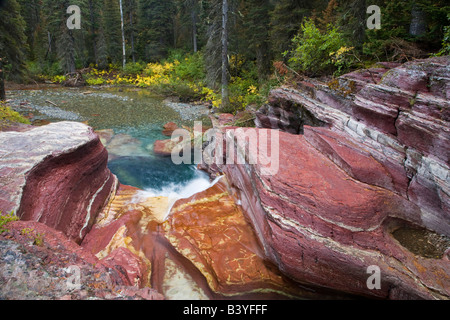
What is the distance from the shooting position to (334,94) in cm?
662

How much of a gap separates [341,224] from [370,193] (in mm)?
998

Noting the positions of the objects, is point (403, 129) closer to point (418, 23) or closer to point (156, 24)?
point (418, 23)

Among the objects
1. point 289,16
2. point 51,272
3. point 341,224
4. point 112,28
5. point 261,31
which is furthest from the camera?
point 112,28

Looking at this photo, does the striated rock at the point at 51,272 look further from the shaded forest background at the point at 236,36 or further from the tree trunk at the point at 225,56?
the tree trunk at the point at 225,56

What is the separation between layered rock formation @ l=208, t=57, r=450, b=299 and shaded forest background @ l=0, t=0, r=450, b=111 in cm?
175

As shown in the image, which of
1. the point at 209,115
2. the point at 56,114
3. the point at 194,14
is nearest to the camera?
the point at 56,114

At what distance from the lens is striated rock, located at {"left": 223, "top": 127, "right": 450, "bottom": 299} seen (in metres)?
3.57

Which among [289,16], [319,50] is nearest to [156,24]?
[289,16]

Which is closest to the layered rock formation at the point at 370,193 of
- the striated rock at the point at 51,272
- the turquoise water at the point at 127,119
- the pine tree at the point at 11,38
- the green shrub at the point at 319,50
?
the striated rock at the point at 51,272

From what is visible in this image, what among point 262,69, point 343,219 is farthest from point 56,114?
point 343,219

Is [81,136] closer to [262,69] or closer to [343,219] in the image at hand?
[343,219]

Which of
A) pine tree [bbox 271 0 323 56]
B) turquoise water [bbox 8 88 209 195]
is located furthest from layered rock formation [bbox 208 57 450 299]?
pine tree [bbox 271 0 323 56]

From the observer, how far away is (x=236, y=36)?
64.6 ft

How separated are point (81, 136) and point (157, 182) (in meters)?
3.47
